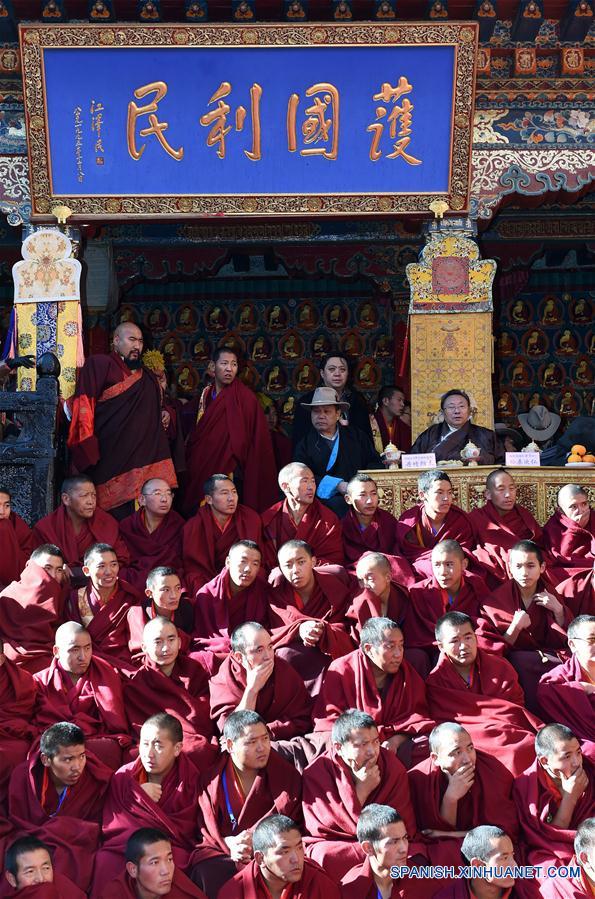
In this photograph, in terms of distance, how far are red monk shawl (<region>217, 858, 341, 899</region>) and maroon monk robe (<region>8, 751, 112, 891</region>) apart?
599mm

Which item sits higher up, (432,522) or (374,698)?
(432,522)

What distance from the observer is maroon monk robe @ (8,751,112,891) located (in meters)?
5.54

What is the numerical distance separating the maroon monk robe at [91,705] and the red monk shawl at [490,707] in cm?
136

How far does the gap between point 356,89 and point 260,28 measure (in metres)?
0.74

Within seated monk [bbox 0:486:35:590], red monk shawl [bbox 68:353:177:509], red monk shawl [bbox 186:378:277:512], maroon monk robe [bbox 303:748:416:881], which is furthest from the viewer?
red monk shawl [bbox 186:378:277:512]

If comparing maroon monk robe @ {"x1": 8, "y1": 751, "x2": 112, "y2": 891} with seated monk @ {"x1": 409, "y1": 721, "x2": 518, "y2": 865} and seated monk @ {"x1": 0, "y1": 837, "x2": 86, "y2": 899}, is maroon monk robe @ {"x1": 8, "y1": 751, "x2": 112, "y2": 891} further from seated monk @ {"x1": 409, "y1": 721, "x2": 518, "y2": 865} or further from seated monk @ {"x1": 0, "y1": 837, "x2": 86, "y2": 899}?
seated monk @ {"x1": 409, "y1": 721, "x2": 518, "y2": 865}

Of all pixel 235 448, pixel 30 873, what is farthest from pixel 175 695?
pixel 235 448

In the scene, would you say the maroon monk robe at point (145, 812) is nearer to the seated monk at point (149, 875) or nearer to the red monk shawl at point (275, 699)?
the seated monk at point (149, 875)

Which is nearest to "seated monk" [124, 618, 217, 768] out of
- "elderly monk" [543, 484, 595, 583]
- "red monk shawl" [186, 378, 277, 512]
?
"elderly monk" [543, 484, 595, 583]

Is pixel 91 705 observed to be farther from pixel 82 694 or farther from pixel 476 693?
pixel 476 693

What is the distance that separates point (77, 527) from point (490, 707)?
2.58m

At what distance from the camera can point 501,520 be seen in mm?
7961

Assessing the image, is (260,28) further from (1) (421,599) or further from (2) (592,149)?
(1) (421,599)

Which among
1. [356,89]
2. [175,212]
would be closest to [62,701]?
[175,212]
